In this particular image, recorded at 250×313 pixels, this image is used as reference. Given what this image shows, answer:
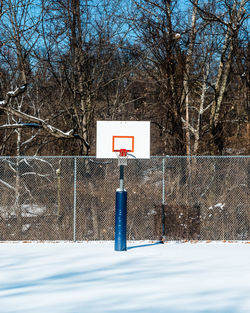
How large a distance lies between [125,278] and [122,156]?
11.9 feet

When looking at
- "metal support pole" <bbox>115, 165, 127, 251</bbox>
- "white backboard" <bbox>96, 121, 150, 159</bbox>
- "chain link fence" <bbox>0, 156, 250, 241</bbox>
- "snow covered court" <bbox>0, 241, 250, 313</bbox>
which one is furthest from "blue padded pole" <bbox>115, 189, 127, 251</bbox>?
"chain link fence" <bbox>0, 156, 250, 241</bbox>

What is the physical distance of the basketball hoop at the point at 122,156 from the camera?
11.4 m

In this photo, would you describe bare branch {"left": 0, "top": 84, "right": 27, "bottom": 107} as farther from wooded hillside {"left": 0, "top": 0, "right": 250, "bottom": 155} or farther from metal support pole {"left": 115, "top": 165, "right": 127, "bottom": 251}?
metal support pole {"left": 115, "top": 165, "right": 127, "bottom": 251}

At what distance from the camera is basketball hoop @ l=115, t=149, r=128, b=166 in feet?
37.4

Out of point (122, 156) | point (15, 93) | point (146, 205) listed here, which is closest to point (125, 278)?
point (122, 156)

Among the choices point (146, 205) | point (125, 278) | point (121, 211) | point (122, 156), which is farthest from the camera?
point (146, 205)

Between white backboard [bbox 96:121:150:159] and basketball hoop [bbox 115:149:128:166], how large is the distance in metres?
0.14

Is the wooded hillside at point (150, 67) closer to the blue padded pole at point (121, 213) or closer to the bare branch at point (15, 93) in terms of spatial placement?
the bare branch at point (15, 93)

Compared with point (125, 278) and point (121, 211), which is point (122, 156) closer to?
point (121, 211)

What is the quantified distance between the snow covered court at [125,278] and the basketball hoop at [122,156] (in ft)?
6.62

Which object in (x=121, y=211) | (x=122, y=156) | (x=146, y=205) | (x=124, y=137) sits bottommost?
(x=146, y=205)

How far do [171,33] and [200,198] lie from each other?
5682 millimetres

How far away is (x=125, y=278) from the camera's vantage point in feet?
27.7

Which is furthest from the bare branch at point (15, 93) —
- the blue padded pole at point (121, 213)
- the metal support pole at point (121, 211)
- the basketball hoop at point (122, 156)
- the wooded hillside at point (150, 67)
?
the blue padded pole at point (121, 213)
